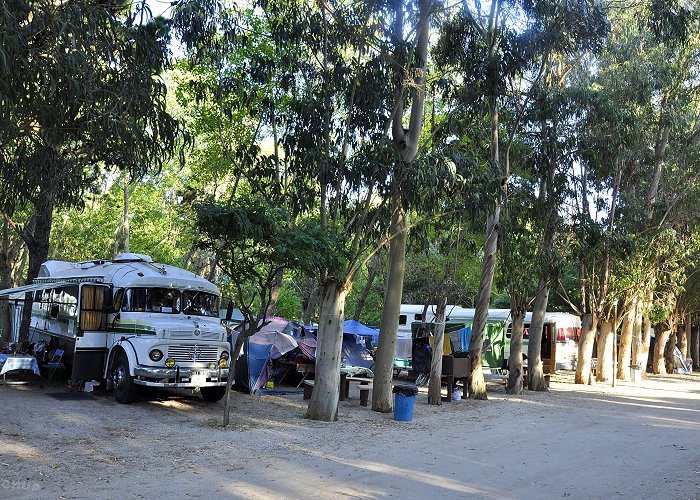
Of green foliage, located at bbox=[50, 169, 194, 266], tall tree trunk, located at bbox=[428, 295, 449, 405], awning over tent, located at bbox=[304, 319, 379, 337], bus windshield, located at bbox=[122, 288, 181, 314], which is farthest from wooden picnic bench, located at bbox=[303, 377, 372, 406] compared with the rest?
green foliage, located at bbox=[50, 169, 194, 266]

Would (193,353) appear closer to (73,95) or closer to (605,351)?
(73,95)

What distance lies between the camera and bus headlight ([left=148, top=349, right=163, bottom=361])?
46.5 ft

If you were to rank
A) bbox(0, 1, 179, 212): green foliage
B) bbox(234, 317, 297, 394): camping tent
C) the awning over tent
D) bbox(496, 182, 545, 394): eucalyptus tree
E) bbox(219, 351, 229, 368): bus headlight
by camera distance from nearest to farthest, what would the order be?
bbox(0, 1, 179, 212): green foliage
bbox(219, 351, 229, 368): bus headlight
bbox(234, 317, 297, 394): camping tent
bbox(496, 182, 545, 394): eucalyptus tree
the awning over tent

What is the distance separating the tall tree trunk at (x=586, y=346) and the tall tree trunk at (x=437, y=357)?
10.4 m

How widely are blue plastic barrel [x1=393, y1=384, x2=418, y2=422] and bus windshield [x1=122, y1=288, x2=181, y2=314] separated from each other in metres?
5.22

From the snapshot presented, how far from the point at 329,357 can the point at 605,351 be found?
1777cm

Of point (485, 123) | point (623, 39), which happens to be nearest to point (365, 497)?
point (485, 123)

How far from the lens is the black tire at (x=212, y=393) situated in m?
15.9

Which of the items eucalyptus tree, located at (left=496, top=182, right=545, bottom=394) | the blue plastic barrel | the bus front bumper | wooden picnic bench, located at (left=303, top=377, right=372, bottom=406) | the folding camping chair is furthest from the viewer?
eucalyptus tree, located at (left=496, top=182, right=545, bottom=394)

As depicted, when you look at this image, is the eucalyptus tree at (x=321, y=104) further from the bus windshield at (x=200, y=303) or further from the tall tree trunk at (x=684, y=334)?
the tall tree trunk at (x=684, y=334)

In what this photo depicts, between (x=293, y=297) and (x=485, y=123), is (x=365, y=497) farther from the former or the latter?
(x=293, y=297)

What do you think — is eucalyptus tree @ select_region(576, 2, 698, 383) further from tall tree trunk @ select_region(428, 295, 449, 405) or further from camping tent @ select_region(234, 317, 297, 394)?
camping tent @ select_region(234, 317, 297, 394)

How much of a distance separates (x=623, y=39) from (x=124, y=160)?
65.8 feet

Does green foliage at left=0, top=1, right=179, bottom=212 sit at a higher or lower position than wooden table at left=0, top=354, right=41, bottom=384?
higher
